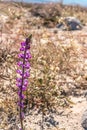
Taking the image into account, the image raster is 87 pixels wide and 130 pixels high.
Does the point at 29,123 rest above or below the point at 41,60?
below

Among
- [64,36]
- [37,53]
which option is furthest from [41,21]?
[37,53]

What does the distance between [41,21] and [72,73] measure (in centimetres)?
587

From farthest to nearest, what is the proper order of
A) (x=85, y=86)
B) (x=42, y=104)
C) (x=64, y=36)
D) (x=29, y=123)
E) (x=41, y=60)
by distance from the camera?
(x=64, y=36) < (x=41, y=60) < (x=85, y=86) < (x=42, y=104) < (x=29, y=123)

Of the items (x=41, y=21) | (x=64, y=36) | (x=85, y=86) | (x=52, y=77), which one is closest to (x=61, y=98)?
(x=52, y=77)

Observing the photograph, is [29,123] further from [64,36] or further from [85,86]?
[64,36]

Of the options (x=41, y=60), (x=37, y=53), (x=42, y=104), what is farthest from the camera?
(x=37, y=53)

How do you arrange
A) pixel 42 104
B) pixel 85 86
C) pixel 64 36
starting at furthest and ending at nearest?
1. pixel 64 36
2. pixel 85 86
3. pixel 42 104

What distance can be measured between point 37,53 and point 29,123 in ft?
7.81

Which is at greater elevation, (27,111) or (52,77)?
(52,77)

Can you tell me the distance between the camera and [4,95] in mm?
5141

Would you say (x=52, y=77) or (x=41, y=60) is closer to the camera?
(x=52, y=77)

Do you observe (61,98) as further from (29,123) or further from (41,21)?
(41,21)

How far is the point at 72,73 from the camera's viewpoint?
251 inches

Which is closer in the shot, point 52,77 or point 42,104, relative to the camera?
point 42,104
